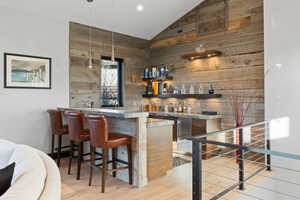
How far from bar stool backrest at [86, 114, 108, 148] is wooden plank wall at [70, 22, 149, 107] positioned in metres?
2.02

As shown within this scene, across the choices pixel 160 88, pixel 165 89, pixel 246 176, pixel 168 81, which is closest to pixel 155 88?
pixel 160 88

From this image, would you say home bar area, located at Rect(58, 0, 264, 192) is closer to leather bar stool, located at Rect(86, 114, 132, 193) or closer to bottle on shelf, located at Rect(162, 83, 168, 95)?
bottle on shelf, located at Rect(162, 83, 168, 95)

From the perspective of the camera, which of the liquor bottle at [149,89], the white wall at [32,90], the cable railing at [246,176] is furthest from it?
the liquor bottle at [149,89]

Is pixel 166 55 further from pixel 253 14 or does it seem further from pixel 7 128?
pixel 7 128

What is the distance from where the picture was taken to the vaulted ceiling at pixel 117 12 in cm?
403

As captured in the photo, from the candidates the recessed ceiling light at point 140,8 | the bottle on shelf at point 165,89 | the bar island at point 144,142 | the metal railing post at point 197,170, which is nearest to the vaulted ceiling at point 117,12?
the recessed ceiling light at point 140,8

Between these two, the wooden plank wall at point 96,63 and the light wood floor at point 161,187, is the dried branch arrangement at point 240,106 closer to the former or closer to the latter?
the light wood floor at point 161,187

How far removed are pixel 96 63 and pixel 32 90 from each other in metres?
1.50

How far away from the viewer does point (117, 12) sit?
4.71 meters

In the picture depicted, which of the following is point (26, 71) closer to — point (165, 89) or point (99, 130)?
point (99, 130)

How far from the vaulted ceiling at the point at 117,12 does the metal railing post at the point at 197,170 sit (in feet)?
12.1

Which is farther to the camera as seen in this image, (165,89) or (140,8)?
(165,89)

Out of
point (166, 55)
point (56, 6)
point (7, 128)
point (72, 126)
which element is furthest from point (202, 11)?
point (7, 128)

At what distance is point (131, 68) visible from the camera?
571cm
